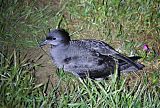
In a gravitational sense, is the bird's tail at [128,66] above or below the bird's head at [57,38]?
below

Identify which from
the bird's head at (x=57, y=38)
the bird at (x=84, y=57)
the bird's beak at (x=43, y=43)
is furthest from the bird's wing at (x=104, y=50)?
the bird's beak at (x=43, y=43)

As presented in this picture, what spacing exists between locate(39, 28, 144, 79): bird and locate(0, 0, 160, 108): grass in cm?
13

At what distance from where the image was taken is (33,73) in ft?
16.7

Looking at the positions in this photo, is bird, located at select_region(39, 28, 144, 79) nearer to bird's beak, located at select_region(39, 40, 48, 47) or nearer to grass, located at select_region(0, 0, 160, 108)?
bird's beak, located at select_region(39, 40, 48, 47)

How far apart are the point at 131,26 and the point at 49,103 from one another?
1.89 m

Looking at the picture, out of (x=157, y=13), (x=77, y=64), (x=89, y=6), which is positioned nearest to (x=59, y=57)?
(x=77, y=64)

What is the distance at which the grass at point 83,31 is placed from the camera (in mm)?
4859

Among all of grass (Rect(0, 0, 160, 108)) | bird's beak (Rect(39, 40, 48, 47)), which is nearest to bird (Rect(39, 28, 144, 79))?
bird's beak (Rect(39, 40, 48, 47))

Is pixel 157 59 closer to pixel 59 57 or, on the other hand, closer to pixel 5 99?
pixel 59 57

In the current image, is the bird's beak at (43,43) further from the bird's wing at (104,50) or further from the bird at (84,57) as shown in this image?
the bird's wing at (104,50)

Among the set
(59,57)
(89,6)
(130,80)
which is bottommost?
(130,80)

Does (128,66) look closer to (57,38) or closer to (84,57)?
(84,57)

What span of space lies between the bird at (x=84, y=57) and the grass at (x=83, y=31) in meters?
0.13

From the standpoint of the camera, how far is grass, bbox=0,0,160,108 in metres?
4.86
